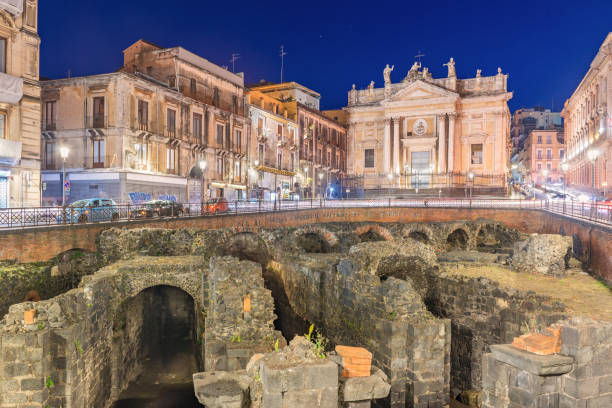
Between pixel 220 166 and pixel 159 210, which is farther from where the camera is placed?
pixel 220 166

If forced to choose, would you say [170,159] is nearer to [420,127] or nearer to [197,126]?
[197,126]

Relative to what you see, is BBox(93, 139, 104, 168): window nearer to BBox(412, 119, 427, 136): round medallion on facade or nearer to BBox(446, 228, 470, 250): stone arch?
BBox(446, 228, 470, 250): stone arch

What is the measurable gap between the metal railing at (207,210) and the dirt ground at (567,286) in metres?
2.63

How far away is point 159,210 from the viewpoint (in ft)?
77.8

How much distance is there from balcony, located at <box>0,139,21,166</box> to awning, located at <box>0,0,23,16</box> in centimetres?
682

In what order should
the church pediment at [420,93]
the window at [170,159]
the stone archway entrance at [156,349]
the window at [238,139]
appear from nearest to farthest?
the stone archway entrance at [156,349] < the window at [170,159] < the window at [238,139] < the church pediment at [420,93]

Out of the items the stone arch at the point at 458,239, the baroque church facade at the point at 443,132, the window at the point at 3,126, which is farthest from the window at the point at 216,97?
the stone arch at the point at 458,239

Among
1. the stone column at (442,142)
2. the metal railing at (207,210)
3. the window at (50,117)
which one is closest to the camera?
the metal railing at (207,210)

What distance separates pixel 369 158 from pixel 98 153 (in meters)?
39.6

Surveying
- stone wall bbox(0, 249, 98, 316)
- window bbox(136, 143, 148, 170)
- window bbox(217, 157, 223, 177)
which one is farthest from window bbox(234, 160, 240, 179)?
stone wall bbox(0, 249, 98, 316)

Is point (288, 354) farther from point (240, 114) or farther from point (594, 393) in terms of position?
point (240, 114)

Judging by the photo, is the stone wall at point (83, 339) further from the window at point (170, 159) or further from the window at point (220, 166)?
the window at point (220, 166)

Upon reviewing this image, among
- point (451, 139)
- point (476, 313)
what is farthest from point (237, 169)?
point (476, 313)

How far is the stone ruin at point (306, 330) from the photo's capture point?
5.85 metres
